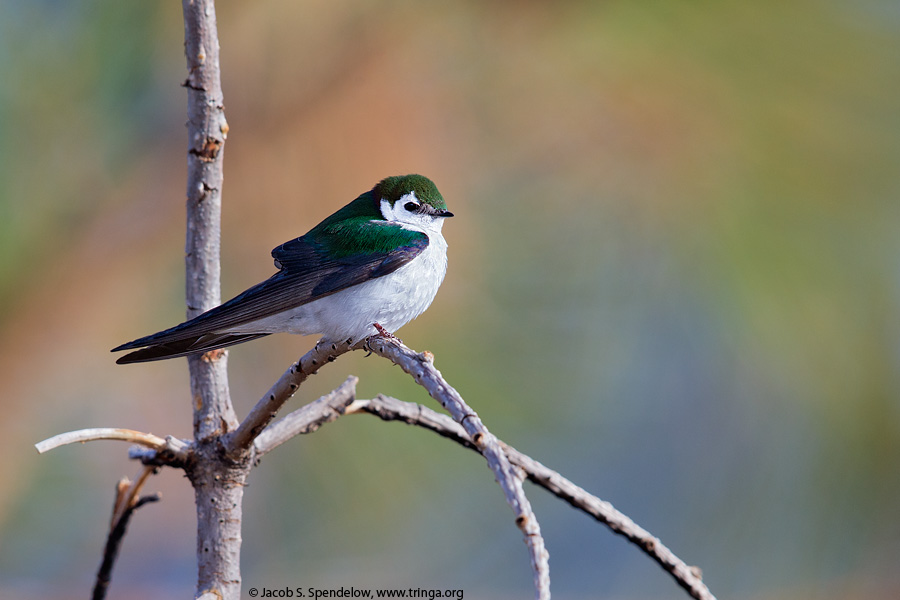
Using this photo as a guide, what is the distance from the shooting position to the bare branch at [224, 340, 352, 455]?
993 millimetres

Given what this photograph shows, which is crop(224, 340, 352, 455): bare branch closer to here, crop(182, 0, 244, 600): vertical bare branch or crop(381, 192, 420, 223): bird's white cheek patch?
crop(182, 0, 244, 600): vertical bare branch

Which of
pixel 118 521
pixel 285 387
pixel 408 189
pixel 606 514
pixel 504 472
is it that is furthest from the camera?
pixel 408 189

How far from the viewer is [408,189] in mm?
1658

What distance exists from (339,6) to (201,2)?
248cm

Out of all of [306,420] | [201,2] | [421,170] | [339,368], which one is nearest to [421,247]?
[306,420]

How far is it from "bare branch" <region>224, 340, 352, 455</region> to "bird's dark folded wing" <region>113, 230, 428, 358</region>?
0.67 ft

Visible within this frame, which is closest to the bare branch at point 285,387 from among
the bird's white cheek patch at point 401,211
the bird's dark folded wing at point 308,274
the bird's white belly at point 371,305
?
the bird's dark folded wing at point 308,274

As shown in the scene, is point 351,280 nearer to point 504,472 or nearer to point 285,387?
point 285,387

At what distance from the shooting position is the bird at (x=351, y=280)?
136cm

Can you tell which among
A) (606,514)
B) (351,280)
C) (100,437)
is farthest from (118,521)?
(606,514)

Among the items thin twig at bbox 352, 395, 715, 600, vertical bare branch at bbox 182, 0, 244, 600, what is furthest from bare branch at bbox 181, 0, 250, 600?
thin twig at bbox 352, 395, 715, 600

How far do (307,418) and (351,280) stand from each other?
35 centimetres

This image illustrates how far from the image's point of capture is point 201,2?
44.2 inches

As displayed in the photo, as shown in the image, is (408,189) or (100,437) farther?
(408,189)
